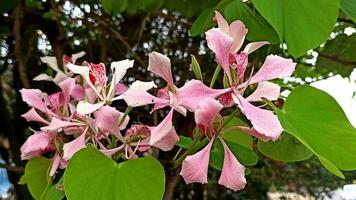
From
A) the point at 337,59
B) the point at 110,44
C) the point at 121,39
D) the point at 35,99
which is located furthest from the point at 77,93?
the point at 110,44

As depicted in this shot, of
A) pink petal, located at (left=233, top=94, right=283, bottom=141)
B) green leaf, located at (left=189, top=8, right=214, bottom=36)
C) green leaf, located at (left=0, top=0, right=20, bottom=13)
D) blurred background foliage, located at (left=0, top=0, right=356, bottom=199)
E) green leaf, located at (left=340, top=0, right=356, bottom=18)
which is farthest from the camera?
blurred background foliage, located at (left=0, top=0, right=356, bottom=199)

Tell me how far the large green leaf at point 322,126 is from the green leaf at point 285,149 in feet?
0.31

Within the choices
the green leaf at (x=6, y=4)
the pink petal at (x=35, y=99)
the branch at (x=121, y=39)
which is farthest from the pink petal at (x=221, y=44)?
the branch at (x=121, y=39)

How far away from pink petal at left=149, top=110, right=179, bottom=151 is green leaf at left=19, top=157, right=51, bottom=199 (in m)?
0.19

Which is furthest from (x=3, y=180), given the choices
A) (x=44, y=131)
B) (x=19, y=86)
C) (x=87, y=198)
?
(x=87, y=198)

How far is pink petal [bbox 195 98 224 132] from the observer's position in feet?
1.32

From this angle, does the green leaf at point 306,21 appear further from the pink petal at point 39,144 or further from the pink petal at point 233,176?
the pink petal at point 39,144

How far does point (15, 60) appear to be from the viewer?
1283 millimetres

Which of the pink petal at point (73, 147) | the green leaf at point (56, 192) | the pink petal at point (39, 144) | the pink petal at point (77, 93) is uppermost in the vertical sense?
the pink petal at point (73, 147)

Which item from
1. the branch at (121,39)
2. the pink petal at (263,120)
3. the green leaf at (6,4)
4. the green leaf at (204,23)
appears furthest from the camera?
the branch at (121,39)

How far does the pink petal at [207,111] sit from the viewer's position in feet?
1.32

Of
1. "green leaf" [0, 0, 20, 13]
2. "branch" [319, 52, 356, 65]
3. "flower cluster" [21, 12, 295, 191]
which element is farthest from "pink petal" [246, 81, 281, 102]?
"branch" [319, 52, 356, 65]

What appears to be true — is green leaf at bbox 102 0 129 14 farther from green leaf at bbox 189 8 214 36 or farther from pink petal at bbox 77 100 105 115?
pink petal at bbox 77 100 105 115

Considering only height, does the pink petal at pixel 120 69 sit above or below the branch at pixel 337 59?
above
